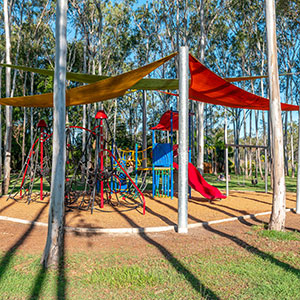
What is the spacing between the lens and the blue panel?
9805 millimetres

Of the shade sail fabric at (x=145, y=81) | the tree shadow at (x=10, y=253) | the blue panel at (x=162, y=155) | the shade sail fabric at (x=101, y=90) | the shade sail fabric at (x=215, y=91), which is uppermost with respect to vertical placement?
the shade sail fabric at (x=145, y=81)

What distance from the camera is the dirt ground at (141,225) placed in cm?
→ 456

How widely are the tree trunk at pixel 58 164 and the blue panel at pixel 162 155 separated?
6.16 m

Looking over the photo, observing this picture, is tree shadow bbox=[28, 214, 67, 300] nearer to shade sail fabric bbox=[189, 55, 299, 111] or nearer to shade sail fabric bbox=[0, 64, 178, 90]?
shade sail fabric bbox=[189, 55, 299, 111]

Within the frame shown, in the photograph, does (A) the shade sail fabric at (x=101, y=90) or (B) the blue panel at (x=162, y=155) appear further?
(B) the blue panel at (x=162, y=155)

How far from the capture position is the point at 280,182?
5488mm

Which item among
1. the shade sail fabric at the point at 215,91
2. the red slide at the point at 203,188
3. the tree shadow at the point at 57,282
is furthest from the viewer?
the red slide at the point at 203,188

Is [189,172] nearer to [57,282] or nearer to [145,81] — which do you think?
[145,81]

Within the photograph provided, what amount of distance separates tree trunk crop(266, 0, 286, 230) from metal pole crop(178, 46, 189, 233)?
62.0 inches

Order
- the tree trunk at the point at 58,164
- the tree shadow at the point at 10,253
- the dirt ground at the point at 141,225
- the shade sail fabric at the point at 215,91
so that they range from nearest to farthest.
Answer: the tree shadow at the point at 10,253 < the tree trunk at the point at 58,164 < the dirt ground at the point at 141,225 < the shade sail fabric at the point at 215,91

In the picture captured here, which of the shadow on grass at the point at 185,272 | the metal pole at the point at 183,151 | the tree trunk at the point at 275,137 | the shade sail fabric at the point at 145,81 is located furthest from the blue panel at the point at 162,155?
the shadow on grass at the point at 185,272

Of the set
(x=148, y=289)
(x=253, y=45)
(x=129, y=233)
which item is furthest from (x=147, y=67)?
(x=253, y=45)

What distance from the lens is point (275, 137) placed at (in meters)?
5.52

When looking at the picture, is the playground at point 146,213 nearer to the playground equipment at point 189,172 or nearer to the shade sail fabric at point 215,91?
the playground equipment at point 189,172
